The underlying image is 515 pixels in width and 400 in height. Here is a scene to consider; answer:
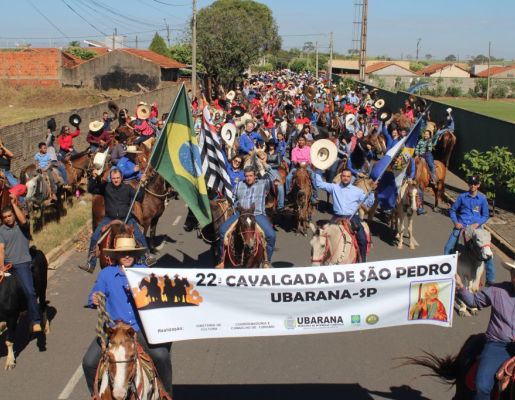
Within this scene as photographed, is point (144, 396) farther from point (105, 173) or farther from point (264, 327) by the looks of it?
point (105, 173)

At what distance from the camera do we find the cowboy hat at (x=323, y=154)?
11266 mm

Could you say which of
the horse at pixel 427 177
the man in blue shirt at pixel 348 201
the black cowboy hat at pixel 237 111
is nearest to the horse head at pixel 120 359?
the man in blue shirt at pixel 348 201

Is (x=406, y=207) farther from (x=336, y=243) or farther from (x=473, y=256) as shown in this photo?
(x=336, y=243)

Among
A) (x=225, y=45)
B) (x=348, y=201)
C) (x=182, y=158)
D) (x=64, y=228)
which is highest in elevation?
(x=225, y=45)

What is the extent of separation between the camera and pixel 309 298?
643cm

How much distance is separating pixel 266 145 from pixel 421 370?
32.1ft

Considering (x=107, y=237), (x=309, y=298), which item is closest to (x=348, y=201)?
(x=107, y=237)

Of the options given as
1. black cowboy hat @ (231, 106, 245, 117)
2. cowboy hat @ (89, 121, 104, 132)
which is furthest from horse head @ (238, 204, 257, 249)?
black cowboy hat @ (231, 106, 245, 117)

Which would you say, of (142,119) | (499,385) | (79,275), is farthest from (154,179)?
(142,119)

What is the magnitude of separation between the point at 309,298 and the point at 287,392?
6.63 feet

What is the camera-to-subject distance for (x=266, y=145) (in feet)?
57.3

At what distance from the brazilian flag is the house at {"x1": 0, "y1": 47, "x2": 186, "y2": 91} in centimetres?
4437

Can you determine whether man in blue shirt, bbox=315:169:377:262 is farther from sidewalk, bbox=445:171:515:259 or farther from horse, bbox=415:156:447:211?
horse, bbox=415:156:447:211

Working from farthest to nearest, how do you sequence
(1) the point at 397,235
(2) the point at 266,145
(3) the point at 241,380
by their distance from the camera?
(2) the point at 266,145, (1) the point at 397,235, (3) the point at 241,380
